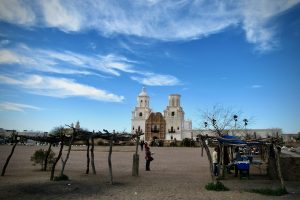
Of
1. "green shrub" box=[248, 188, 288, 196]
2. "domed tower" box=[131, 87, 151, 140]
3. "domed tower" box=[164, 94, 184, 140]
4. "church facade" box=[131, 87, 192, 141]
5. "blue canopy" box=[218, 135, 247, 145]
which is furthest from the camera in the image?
"domed tower" box=[131, 87, 151, 140]

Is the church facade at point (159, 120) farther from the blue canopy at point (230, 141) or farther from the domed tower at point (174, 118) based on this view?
the blue canopy at point (230, 141)

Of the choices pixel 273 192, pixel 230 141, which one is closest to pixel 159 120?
pixel 230 141

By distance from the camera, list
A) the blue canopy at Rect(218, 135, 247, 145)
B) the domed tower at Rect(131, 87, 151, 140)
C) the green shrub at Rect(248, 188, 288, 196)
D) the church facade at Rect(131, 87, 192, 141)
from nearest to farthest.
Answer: the green shrub at Rect(248, 188, 288, 196) < the blue canopy at Rect(218, 135, 247, 145) < the church facade at Rect(131, 87, 192, 141) < the domed tower at Rect(131, 87, 151, 140)

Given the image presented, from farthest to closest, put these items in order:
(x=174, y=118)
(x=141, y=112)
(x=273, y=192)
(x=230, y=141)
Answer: (x=141, y=112), (x=174, y=118), (x=230, y=141), (x=273, y=192)

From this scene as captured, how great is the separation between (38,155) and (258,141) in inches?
541

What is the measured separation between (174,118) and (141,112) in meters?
11.5

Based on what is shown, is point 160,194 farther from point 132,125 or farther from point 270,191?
point 132,125

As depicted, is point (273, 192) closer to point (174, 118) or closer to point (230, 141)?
point (230, 141)

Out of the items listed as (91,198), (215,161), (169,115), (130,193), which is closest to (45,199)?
(91,198)

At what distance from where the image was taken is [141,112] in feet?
368

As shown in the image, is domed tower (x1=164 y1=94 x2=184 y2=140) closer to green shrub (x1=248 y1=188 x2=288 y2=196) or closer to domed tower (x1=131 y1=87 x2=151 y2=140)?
domed tower (x1=131 y1=87 x2=151 y2=140)

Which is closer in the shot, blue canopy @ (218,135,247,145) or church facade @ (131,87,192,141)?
blue canopy @ (218,135,247,145)

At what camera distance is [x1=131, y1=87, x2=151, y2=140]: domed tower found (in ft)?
358

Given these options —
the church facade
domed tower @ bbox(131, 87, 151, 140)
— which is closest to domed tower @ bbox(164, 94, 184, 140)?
the church facade
